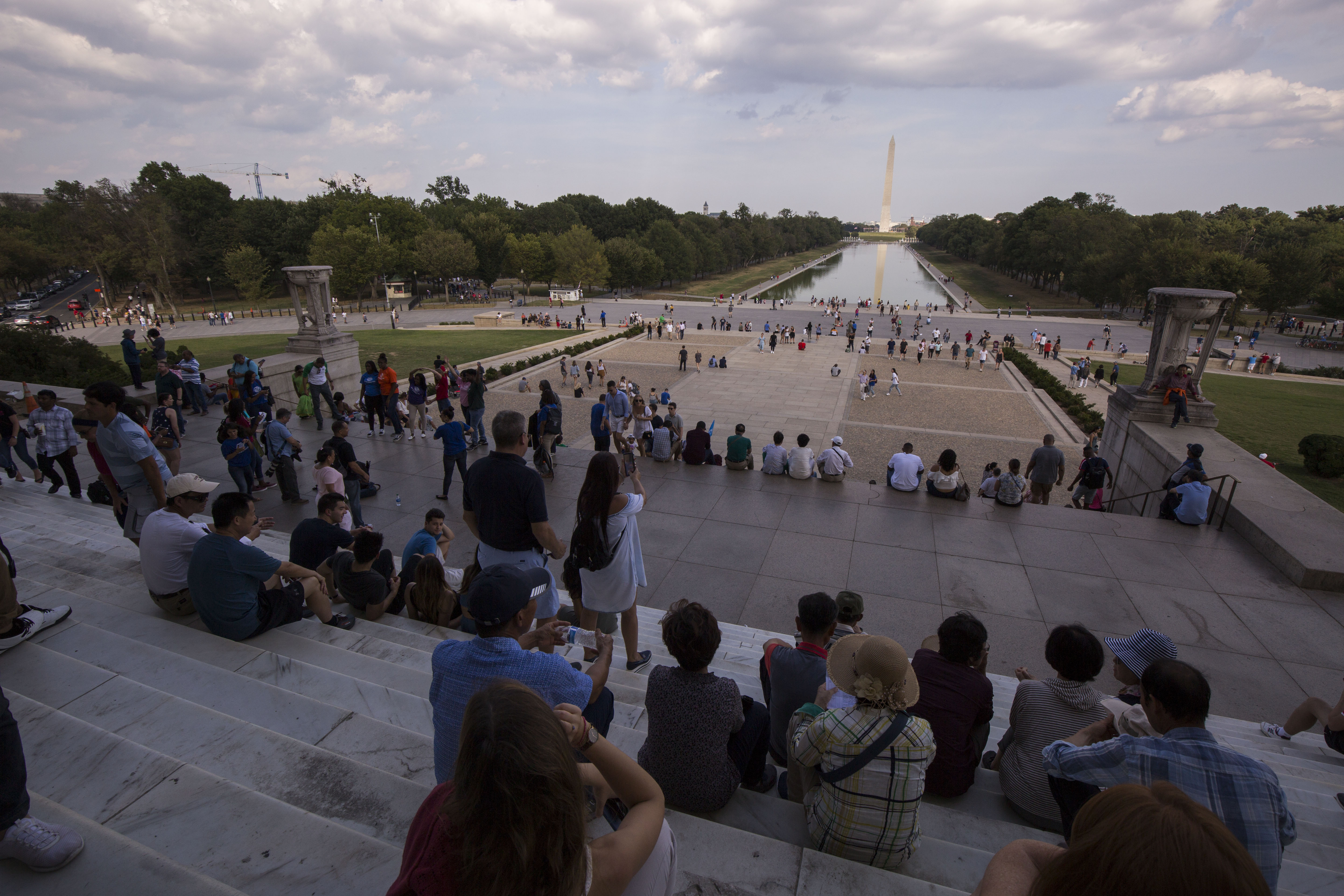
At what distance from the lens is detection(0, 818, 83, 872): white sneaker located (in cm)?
212

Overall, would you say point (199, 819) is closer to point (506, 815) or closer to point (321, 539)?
point (506, 815)

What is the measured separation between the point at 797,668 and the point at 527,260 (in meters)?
72.4

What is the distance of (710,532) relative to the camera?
8188 mm

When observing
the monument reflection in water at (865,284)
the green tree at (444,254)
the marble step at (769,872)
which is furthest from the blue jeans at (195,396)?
the monument reflection in water at (865,284)

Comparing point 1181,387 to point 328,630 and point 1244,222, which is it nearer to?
point 328,630

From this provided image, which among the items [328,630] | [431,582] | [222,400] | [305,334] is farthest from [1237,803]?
[305,334]

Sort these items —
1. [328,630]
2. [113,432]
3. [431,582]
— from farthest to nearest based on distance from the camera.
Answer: [113,432], [431,582], [328,630]

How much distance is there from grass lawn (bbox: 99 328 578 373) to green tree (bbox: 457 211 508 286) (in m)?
27.3

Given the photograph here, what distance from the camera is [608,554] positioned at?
Answer: 4398 millimetres

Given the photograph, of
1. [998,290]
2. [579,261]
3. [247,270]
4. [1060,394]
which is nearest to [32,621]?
[1060,394]

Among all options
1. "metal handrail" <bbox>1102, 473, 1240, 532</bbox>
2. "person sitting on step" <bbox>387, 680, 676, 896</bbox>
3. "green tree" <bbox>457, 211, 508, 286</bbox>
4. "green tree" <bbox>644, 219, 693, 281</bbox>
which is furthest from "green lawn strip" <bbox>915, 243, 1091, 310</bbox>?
"person sitting on step" <bbox>387, 680, 676, 896</bbox>

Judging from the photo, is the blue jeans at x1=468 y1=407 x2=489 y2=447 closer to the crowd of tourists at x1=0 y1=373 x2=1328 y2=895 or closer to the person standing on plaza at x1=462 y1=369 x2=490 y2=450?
the person standing on plaza at x1=462 y1=369 x2=490 y2=450

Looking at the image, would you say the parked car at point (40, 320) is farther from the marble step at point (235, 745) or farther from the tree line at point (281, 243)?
the marble step at point (235, 745)

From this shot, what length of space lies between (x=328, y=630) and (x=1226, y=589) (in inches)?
349
